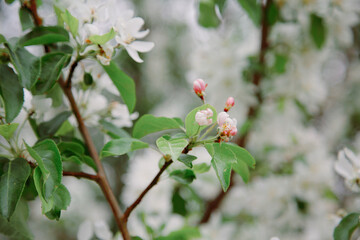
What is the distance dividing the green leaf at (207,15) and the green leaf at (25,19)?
2.45ft

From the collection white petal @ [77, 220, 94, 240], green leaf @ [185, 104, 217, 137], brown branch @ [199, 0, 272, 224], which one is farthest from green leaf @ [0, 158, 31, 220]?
brown branch @ [199, 0, 272, 224]

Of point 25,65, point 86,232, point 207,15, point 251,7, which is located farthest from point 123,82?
point 207,15

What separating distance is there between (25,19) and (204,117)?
0.45 meters

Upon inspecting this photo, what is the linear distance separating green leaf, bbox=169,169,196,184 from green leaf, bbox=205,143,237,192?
0.16 metres

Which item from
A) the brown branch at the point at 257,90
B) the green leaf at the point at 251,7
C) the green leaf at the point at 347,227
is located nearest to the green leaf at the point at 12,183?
the green leaf at the point at 347,227

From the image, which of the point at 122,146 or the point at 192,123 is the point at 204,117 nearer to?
the point at 192,123

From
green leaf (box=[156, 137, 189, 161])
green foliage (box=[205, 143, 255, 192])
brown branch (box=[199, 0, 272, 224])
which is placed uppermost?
green leaf (box=[156, 137, 189, 161])

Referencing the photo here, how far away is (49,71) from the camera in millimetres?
687

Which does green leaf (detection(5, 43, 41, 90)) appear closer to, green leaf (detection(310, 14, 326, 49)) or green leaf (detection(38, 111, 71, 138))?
green leaf (detection(38, 111, 71, 138))

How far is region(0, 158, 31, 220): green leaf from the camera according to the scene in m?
Answer: 0.57

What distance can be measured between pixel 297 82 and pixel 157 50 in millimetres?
1726

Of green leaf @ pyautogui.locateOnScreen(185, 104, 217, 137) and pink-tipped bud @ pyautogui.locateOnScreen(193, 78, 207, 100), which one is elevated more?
pink-tipped bud @ pyautogui.locateOnScreen(193, 78, 207, 100)

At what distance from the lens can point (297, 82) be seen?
5.27 feet

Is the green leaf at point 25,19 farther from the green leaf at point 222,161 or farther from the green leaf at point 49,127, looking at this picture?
the green leaf at point 222,161
